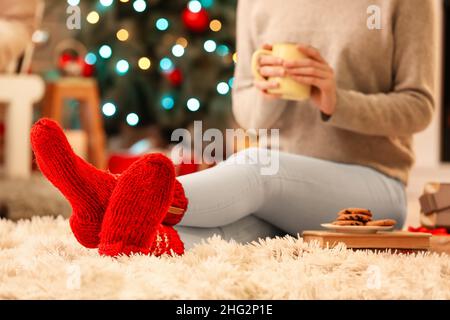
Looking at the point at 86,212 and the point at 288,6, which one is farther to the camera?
the point at 288,6

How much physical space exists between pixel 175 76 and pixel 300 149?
2186 mm

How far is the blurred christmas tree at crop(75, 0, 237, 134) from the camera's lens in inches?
142

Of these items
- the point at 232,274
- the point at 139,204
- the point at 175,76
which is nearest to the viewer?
the point at 232,274

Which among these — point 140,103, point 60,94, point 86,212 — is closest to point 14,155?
point 60,94

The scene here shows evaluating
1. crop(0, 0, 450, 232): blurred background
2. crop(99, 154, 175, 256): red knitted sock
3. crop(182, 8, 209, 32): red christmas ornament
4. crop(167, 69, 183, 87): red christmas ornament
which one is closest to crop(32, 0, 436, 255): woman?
crop(99, 154, 175, 256): red knitted sock

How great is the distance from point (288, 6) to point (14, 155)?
1598 mm

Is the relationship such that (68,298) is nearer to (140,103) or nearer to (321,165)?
(321,165)

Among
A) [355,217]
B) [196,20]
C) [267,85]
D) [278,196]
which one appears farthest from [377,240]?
[196,20]

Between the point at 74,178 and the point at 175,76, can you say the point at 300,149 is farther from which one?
the point at 175,76

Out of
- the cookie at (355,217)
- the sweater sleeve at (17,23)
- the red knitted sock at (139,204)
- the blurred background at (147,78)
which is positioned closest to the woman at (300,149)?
the red knitted sock at (139,204)

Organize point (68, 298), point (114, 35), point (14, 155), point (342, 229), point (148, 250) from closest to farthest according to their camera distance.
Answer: point (68, 298) → point (148, 250) → point (342, 229) → point (14, 155) → point (114, 35)

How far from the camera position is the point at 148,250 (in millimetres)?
1114

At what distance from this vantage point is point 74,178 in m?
1.11

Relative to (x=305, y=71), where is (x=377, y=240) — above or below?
below
